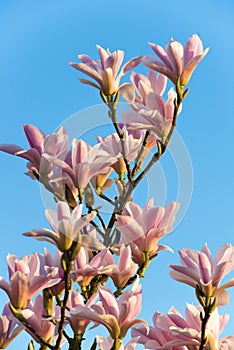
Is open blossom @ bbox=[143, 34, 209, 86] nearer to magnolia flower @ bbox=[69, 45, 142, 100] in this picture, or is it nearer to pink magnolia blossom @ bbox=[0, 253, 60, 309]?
magnolia flower @ bbox=[69, 45, 142, 100]

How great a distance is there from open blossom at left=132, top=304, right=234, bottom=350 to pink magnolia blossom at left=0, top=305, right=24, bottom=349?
228 mm

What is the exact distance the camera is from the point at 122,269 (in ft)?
4.09

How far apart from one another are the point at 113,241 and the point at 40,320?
0.78ft

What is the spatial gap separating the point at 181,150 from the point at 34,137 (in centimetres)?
32

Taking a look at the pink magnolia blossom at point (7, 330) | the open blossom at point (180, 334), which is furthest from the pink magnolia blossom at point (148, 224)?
the pink magnolia blossom at point (7, 330)

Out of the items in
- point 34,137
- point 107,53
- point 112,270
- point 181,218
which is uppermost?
point 107,53

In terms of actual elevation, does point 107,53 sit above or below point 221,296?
above

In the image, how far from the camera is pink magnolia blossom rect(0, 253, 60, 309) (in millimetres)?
1142

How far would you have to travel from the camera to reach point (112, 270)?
124 cm

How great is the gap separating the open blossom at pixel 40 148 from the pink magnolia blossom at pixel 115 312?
305 millimetres

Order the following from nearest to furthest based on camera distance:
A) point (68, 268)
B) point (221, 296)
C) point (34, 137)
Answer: point (68, 268), point (221, 296), point (34, 137)

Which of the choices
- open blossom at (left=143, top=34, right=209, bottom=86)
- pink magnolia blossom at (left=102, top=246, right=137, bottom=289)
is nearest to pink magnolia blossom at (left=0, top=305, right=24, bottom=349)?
pink magnolia blossom at (left=102, top=246, right=137, bottom=289)

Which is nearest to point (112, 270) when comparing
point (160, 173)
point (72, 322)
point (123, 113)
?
point (72, 322)

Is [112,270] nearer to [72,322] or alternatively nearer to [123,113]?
[72,322]
